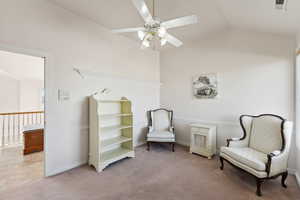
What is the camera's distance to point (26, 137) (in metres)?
3.31

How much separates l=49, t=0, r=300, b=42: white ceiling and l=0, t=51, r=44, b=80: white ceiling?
8.09 ft

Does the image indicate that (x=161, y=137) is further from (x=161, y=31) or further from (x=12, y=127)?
(x=12, y=127)

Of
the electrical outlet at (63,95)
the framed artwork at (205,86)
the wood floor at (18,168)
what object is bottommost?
the wood floor at (18,168)

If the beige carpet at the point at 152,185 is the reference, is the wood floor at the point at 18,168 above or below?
above

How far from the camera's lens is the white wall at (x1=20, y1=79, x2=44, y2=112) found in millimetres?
6363

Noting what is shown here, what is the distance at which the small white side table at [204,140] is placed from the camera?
3.12 meters

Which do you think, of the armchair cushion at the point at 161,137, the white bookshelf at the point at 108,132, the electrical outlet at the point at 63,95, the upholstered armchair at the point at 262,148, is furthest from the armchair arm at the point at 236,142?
the electrical outlet at the point at 63,95

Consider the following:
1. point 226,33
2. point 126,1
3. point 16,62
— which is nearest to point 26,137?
point 16,62

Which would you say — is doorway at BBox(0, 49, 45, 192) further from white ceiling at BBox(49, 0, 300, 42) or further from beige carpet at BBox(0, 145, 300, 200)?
white ceiling at BBox(49, 0, 300, 42)

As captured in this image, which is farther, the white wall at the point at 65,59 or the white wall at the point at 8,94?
the white wall at the point at 8,94

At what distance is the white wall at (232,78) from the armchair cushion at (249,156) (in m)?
0.73

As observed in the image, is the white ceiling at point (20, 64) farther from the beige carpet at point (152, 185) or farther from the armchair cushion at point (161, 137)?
the armchair cushion at point (161, 137)

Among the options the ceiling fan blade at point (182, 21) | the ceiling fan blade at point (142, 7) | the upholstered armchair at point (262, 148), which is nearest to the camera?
the ceiling fan blade at point (142, 7)

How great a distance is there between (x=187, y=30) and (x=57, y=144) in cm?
362
